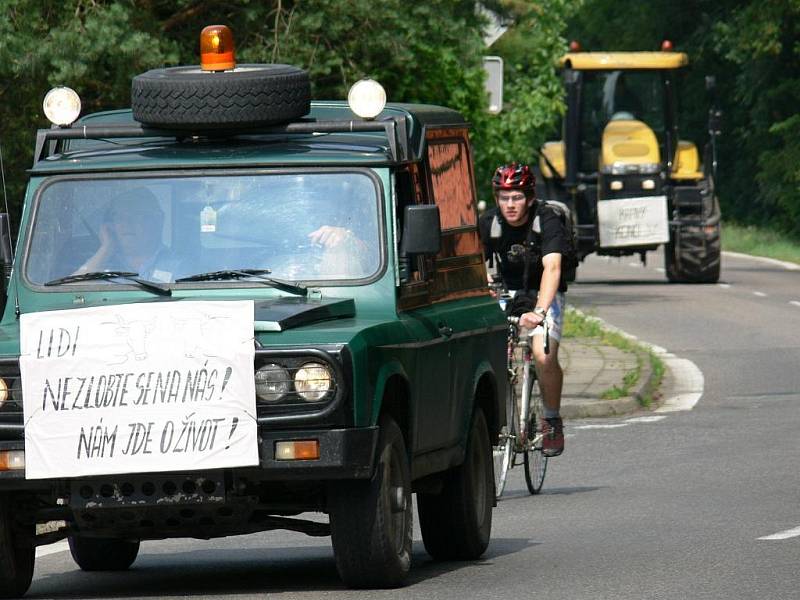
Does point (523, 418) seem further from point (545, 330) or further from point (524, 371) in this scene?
point (545, 330)

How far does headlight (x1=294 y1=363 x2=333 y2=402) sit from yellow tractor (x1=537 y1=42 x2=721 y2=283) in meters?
26.2

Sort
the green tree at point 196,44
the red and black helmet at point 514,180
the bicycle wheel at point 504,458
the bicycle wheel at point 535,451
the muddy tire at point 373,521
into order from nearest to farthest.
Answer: the muddy tire at point 373,521 → the red and black helmet at point 514,180 → the bicycle wheel at point 504,458 → the bicycle wheel at point 535,451 → the green tree at point 196,44

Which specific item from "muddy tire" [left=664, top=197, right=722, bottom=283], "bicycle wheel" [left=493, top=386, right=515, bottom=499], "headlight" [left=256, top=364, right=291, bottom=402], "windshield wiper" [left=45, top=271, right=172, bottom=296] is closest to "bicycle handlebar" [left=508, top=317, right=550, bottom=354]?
"bicycle wheel" [left=493, top=386, right=515, bottom=499]

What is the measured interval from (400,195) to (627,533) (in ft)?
7.75

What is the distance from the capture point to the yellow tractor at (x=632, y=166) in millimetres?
34250

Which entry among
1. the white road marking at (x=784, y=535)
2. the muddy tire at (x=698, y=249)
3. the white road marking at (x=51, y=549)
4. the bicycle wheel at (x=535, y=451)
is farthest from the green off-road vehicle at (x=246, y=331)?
the muddy tire at (x=698, y=249)

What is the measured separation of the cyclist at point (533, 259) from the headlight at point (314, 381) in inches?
161

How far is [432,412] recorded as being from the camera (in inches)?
359

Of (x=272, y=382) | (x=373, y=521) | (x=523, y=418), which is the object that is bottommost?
(x=523, y=418)

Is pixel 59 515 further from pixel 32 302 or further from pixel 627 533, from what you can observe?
pixel 627 533

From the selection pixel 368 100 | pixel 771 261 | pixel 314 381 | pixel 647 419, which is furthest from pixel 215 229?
pixel 771 261

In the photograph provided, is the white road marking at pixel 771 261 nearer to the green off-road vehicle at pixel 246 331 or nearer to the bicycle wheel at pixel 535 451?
the bicycle wheel at pixel 535 451

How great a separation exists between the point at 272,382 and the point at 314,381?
174 millimetres

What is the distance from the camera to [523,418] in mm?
12852
